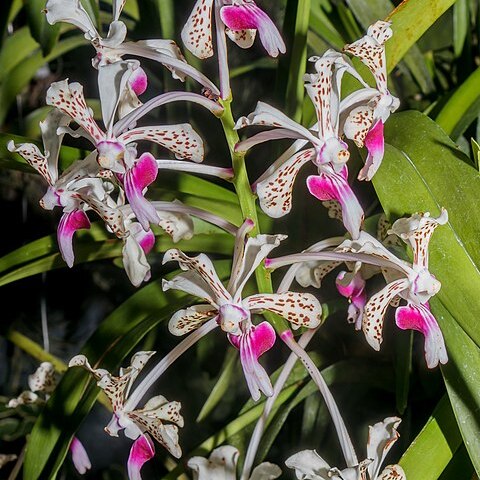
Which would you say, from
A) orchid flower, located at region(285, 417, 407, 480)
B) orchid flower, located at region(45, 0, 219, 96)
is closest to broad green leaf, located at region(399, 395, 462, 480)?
orchid flower, located at region(285, 417, 407, 480)

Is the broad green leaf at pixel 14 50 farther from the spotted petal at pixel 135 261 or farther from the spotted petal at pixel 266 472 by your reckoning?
the spotted petal at pixel 266 472

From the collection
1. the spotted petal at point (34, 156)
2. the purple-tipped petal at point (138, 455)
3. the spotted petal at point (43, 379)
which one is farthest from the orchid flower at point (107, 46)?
the spotted petal at point (43, 379)

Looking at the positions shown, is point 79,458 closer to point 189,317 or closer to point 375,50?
point 189,317

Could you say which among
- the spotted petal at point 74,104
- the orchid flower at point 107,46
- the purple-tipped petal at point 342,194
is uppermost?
the orchid flower at point 107,46

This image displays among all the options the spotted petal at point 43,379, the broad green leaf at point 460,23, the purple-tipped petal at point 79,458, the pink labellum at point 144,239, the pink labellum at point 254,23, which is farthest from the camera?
the broad green leaf at point 460,23

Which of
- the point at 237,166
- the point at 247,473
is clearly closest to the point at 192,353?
the point at 247,473

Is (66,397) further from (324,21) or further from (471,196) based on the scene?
(324,21)

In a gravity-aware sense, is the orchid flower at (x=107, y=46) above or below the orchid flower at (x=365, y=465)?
above
